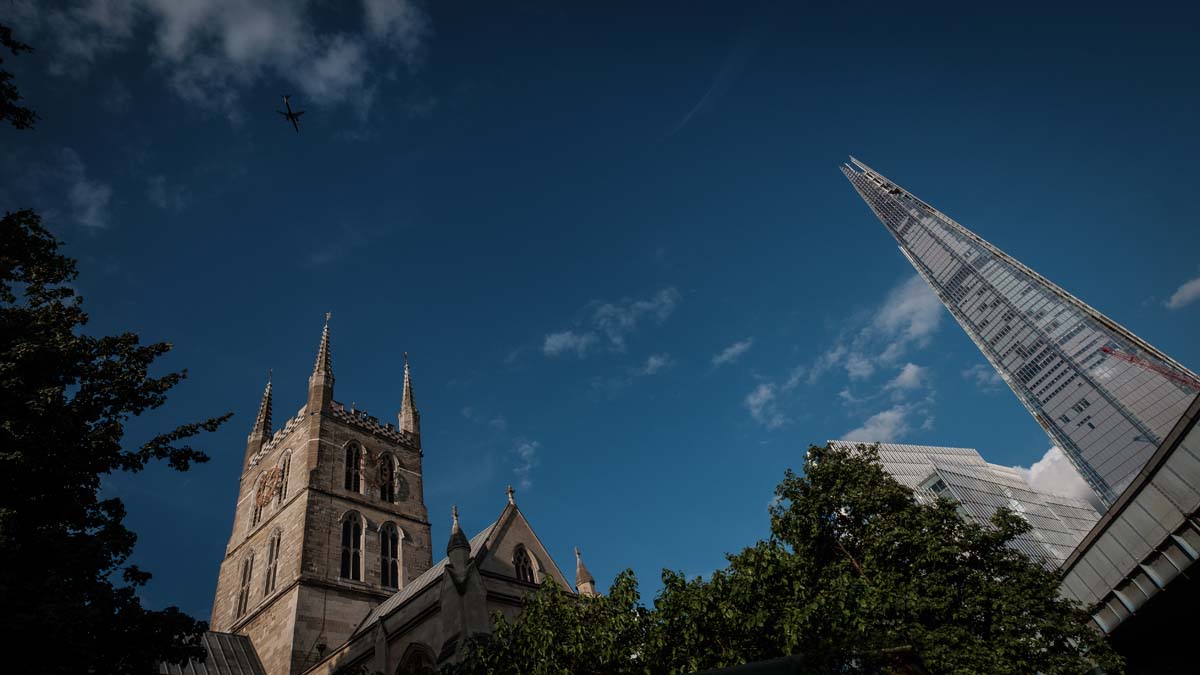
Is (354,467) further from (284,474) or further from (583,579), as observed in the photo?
(583,579)

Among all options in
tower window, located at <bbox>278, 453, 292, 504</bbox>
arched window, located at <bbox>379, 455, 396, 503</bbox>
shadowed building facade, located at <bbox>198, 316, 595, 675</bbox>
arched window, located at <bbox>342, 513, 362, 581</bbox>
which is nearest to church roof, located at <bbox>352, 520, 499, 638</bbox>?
shadowed building facade, located at <bbox>198, 316, 595, 675</bbox>

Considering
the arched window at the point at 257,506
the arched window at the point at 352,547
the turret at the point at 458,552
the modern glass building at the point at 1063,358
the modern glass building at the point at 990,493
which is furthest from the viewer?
the modern glass building at the point at 1063,358

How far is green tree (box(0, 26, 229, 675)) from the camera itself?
11.2 metres

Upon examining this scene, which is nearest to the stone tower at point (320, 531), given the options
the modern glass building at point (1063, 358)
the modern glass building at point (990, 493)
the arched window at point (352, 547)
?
the arched window at point (352, 547)

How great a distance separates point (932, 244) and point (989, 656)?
5530 inches

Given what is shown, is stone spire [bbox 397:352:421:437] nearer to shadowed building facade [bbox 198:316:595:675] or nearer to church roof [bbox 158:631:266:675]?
shadowed building facade [bbox 198:316:595:675]

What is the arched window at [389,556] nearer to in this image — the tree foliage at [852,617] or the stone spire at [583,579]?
the stone spire at [583,579]

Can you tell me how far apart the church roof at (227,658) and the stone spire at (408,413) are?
51.5 feet

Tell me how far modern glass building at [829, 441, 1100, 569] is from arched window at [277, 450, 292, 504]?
70866 millimetres

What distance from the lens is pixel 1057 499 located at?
329 ft

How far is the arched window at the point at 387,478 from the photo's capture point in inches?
1475

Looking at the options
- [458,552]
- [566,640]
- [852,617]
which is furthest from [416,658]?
[852,617]

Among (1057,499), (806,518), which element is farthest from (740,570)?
(1057,499)

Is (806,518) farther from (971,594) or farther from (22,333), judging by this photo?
(22,333)
